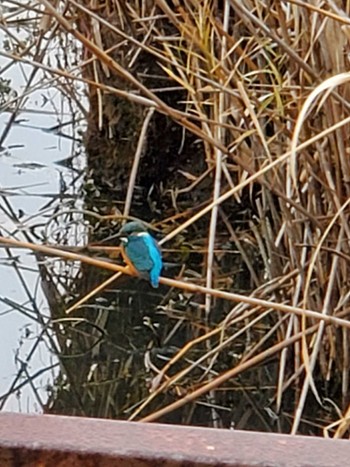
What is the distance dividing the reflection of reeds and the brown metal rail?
521 millimetres

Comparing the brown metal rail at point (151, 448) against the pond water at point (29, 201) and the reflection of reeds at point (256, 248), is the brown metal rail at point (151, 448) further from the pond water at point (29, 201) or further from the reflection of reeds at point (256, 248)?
the pond water at point (29, 201)

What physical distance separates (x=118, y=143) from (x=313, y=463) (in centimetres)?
237

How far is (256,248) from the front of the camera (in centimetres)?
219

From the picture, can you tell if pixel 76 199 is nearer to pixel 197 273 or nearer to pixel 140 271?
pixel 197 273

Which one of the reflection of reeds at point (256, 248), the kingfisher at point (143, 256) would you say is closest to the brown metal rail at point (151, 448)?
the reflection of reeds at point (256, 248)

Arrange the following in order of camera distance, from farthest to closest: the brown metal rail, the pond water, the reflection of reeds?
the pond water < the reflection of reeds < the brown metal rail

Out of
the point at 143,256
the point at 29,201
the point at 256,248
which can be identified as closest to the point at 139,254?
the point at 143,256

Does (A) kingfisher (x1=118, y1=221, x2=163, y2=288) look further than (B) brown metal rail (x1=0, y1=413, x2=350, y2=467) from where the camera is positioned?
Yes

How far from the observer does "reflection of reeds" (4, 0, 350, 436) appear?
4.58 feet

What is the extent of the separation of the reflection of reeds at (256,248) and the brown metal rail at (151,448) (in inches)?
20.5

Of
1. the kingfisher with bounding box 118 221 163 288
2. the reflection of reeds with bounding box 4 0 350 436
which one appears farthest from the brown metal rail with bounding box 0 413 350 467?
the kingfisher with bounding box 118 221 163 288

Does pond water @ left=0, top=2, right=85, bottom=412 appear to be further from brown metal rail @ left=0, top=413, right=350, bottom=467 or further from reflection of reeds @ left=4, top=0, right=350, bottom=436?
brown metal rail @ left=0, top=413, right=350, bottom=467

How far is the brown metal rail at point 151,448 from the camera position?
62 centimetres

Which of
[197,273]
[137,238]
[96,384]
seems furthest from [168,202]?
[137,238]
